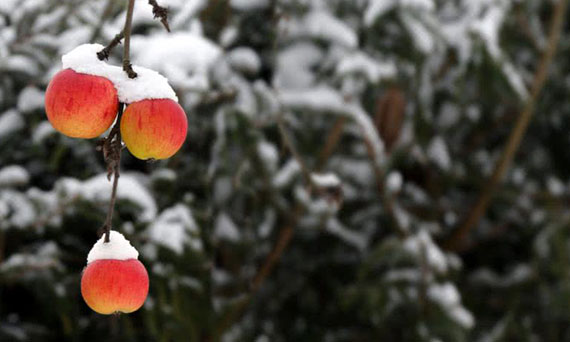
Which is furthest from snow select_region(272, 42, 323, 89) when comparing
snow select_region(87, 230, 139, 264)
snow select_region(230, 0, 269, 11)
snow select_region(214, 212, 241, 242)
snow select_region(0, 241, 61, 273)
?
snow select_region(87, 230, 139, 264)

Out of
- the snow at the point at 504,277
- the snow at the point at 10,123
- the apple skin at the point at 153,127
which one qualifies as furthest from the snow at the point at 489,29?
the apple skin at the point at 153,127

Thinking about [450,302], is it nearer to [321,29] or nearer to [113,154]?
[321,29]

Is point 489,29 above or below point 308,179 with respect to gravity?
above

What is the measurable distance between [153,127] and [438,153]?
1.32 meters

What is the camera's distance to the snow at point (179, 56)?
967mm

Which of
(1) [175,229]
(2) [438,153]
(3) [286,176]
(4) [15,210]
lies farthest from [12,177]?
(2) [438,153]

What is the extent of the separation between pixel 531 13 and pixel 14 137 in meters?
1.18

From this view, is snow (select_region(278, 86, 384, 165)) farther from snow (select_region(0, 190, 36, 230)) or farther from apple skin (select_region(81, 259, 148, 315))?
apple skin (select_region(81, 259, 148, 315))

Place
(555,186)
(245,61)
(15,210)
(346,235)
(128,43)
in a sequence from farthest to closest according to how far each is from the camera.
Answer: (555,186)
(346,235)
(245,61)
(15,210)
(128,43)

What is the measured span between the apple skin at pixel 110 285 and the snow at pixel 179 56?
0.59 meters

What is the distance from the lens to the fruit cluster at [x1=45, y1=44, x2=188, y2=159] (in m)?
0.33

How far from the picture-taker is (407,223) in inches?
58.2

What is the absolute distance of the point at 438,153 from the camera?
160 cm

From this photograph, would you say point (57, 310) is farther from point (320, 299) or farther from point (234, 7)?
point (320, 299)
